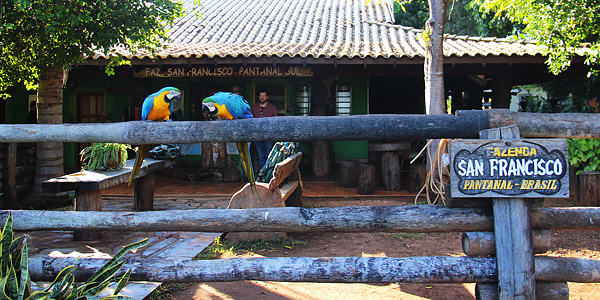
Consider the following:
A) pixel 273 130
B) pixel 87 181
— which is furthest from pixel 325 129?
pixel 87 181

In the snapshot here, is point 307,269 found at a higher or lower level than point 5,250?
lower

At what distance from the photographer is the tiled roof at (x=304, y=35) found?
8125 millimetres

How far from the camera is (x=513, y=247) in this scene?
242 centimetres

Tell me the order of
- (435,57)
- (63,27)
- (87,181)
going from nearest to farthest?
(87,181)
(63,27)
(435,57)

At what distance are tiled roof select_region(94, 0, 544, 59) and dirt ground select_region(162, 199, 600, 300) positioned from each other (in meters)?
3.19

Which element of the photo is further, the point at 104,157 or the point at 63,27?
the point at 104,157

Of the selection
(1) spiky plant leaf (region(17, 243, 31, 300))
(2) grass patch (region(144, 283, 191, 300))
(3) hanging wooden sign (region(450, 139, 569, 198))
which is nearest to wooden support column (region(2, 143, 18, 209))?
Answer: (2) grass patch (region(144, 283, 191, 300))

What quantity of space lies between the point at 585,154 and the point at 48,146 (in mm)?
8918

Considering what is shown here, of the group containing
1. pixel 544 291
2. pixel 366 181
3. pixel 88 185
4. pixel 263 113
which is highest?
pixel 263 113

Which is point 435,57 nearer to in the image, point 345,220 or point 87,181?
point 345,220

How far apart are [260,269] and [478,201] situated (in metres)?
1.41

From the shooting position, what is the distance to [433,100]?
636 cm

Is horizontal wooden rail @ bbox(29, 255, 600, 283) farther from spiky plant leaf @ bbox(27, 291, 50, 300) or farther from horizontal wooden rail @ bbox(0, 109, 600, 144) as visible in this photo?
horizontal wooden rail @ bbox(0, 109, 600, 144)

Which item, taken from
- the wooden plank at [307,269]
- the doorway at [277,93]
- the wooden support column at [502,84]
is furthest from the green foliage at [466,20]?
the wooden plank at [307,269]
